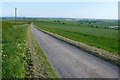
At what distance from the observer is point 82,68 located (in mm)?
14188

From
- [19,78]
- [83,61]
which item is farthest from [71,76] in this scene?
[83,61]

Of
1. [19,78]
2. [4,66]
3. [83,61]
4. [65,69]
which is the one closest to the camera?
[19,78]

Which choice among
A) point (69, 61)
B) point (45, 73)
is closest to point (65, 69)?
point (45, 73)

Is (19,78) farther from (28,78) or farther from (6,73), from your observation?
(28,78)

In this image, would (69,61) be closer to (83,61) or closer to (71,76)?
(83,61)

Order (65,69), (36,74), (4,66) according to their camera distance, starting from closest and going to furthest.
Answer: (4,66) → (36,74) → (65,69)

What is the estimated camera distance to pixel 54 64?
50.7 feet

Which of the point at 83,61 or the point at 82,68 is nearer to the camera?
the point at 82,68

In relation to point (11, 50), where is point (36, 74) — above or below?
below

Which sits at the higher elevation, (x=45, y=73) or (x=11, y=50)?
(x=11, y=50)

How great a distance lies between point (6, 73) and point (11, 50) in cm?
446

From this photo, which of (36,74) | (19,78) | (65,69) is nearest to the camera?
(19,78)

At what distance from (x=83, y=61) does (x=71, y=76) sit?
4626mm

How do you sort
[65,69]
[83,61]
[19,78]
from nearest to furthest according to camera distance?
[19,78]
[65,69]
[83,61]
